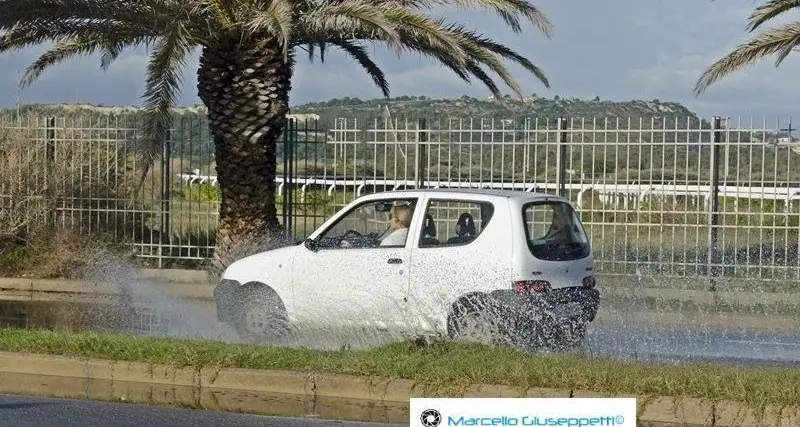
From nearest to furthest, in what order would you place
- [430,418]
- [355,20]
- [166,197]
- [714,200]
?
[430,418]
[355,20]
[714,200]
[166,197]

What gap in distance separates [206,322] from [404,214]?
338cm

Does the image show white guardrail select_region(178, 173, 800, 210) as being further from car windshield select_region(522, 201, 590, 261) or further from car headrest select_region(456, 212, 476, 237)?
car headrest select_region(456, 212, 476, 237)

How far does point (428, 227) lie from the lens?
11.7 meters

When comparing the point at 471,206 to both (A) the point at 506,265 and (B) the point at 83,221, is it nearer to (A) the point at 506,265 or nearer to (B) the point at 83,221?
(A) the point at 506,265

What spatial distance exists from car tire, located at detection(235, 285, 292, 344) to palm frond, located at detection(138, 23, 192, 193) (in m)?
4.17

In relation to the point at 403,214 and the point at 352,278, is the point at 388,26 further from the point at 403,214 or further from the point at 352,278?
the point at 352,278

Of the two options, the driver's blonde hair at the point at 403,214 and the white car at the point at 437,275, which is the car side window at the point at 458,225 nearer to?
the white car at the point at 437,275

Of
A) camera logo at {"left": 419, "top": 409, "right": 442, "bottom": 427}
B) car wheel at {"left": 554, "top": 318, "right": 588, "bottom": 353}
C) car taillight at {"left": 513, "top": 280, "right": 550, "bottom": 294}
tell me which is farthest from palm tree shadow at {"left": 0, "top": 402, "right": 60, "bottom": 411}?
camera logo at {"left": 419, "top": 409, "right": 442, "bottom": 427}

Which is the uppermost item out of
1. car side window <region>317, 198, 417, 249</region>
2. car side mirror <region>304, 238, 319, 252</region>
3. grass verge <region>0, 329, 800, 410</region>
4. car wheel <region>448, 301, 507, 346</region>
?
car side window <region>317, 198, 417, 249</region>

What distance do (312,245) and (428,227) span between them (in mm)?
1175

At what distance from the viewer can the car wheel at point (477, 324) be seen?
35.2 feet

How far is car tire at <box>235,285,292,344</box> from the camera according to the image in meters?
12.1

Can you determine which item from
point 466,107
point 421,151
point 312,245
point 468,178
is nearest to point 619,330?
point 312,245

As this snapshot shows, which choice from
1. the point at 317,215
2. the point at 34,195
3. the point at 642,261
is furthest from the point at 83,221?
the point at 642,261
